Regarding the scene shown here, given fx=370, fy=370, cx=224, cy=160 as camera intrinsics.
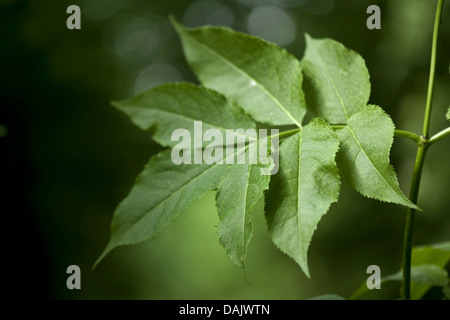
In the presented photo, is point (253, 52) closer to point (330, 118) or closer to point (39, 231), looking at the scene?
point (330, 118)

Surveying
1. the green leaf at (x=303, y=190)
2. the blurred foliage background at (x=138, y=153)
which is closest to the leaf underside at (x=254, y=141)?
the green leaf at (x=303, y=190)

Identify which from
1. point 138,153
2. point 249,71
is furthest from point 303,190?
point 138,153

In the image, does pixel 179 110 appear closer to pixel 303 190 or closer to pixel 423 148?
pixel 303 190

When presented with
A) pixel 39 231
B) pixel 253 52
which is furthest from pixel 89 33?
pixel 253 52

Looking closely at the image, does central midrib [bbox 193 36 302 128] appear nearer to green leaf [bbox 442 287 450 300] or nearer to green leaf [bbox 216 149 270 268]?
green leaf [bbox 216 149 270 268]

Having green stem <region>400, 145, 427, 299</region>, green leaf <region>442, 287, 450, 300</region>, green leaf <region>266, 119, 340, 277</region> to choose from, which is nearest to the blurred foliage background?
green leaf <region>442, 287, 450, 300</region>

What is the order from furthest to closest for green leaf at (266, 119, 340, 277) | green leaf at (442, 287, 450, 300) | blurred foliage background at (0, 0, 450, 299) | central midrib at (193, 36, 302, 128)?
blurred foliage background at (0, 0, 450, 299) < green leaf at (442, 287, 450, 300) < central midrib at (193, 36, 302, 128) < green leaf at (266, 119, 340, 277)

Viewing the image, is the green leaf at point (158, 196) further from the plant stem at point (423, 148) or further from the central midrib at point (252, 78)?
the plant stem at point (423, 148)
